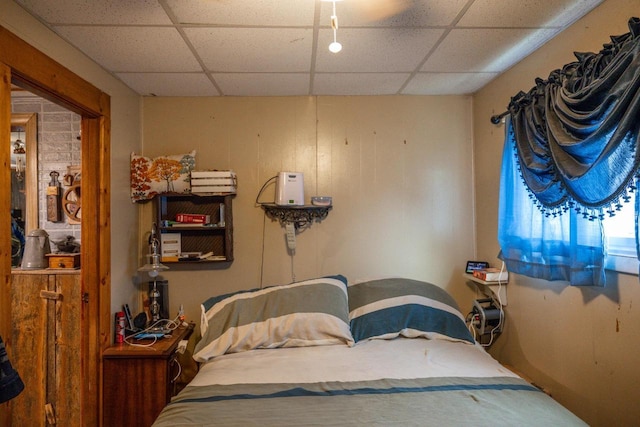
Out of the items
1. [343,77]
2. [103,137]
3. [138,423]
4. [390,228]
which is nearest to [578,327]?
[390,228]

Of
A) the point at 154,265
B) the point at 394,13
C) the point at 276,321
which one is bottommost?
the point at 276,321

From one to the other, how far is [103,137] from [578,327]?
2.89m

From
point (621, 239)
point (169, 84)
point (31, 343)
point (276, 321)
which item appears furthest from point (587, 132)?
point (31, 343)

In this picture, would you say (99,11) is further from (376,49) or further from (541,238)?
(541,238)

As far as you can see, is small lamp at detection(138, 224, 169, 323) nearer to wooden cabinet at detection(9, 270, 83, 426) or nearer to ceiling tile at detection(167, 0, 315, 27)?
wooden cabinet at detection(9, 270, 83, 426)

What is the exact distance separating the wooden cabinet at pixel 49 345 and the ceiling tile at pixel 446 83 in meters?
2.67

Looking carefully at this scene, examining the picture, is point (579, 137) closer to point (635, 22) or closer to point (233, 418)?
point (635, 22)

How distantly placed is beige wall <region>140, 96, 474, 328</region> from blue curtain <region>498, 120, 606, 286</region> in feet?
2.01

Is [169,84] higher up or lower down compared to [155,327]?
higher up

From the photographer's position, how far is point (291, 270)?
2.69m

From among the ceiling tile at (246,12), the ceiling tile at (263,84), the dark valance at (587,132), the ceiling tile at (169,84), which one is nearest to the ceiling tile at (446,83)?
the dark valance at (587,132)

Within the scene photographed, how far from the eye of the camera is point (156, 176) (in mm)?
2508

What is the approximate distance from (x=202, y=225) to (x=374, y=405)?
66.6 inches

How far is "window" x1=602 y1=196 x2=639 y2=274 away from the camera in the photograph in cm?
149
